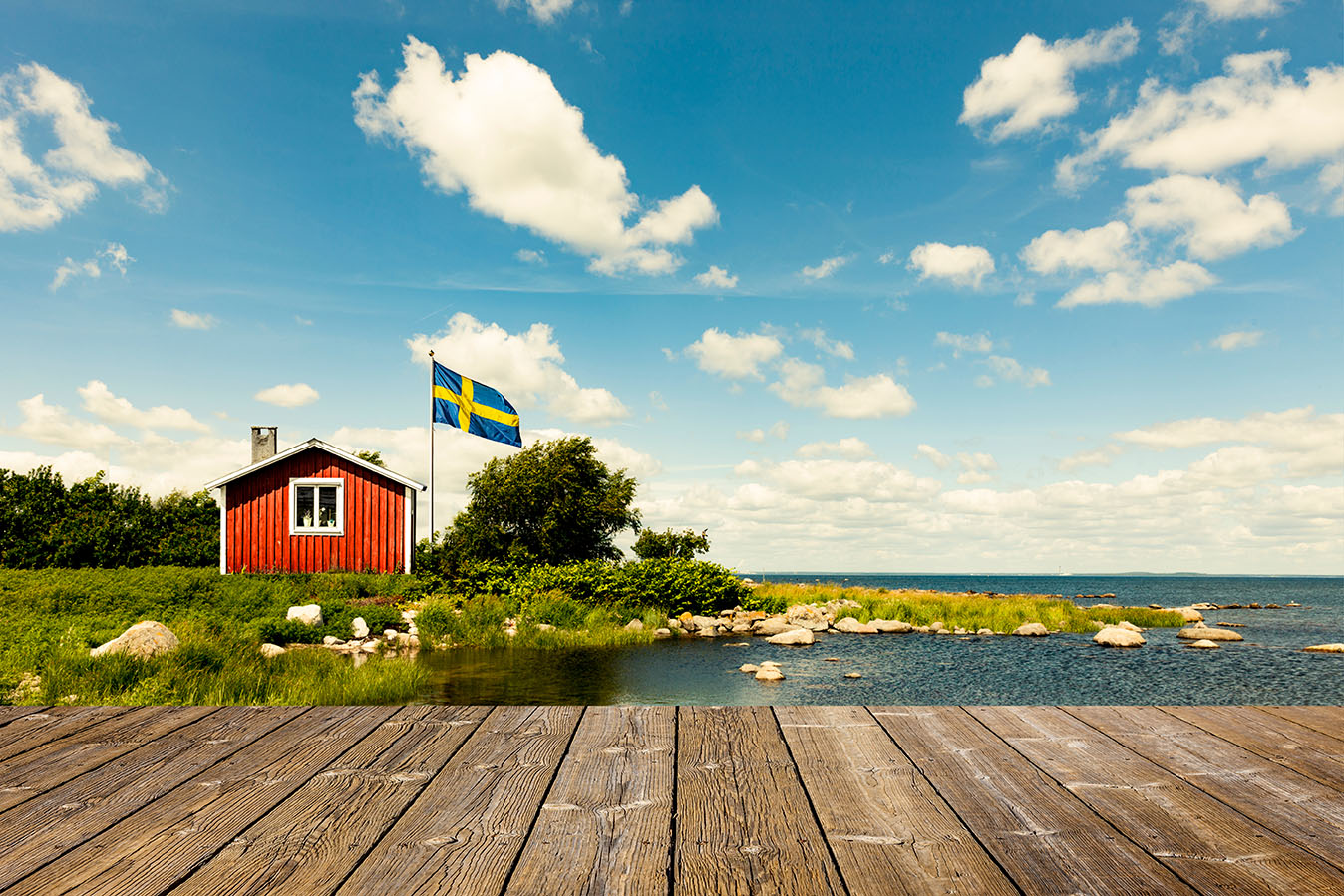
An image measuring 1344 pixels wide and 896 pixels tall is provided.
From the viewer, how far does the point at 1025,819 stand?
93.0 inches

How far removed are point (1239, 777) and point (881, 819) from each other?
1.45 meters

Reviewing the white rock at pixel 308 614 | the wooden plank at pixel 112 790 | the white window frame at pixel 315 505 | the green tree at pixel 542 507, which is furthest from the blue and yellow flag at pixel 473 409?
the wooden plank at pixel 112 790

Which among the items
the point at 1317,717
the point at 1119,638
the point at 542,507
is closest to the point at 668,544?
the point at 542,507

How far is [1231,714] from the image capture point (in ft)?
12.0

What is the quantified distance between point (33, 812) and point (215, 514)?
27.0 metres

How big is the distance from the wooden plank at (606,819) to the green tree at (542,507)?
70.2 ft

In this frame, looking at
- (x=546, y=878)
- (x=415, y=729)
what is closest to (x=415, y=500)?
(x=415, y=729)

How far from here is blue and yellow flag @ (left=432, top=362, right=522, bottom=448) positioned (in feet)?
77.4

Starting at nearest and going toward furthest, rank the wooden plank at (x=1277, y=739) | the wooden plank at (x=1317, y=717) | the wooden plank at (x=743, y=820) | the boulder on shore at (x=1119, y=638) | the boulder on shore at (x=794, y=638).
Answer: the wooden plank at (x=743, y=820) → the wooden plank at (x=1277, y=739) → the wooden plank at (x=1317, y=717) → the boulder on shore at (x=794, y=638) → the boulder on shore at (x=1119, y=638)

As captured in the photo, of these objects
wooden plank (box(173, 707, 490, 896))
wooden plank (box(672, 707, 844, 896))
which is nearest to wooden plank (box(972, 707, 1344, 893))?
wooden plank (box(672, 707, 844, 896))

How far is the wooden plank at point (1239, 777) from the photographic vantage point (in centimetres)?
233

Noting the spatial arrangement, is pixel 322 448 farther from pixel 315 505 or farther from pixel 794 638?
pixel 794 638

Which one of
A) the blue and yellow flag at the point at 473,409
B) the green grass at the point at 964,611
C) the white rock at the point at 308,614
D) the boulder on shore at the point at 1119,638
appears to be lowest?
the boulder on shore at the point at 1119,638

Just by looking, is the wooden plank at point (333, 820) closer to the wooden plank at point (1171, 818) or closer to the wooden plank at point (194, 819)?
the wooden plank at point (194, 819)
